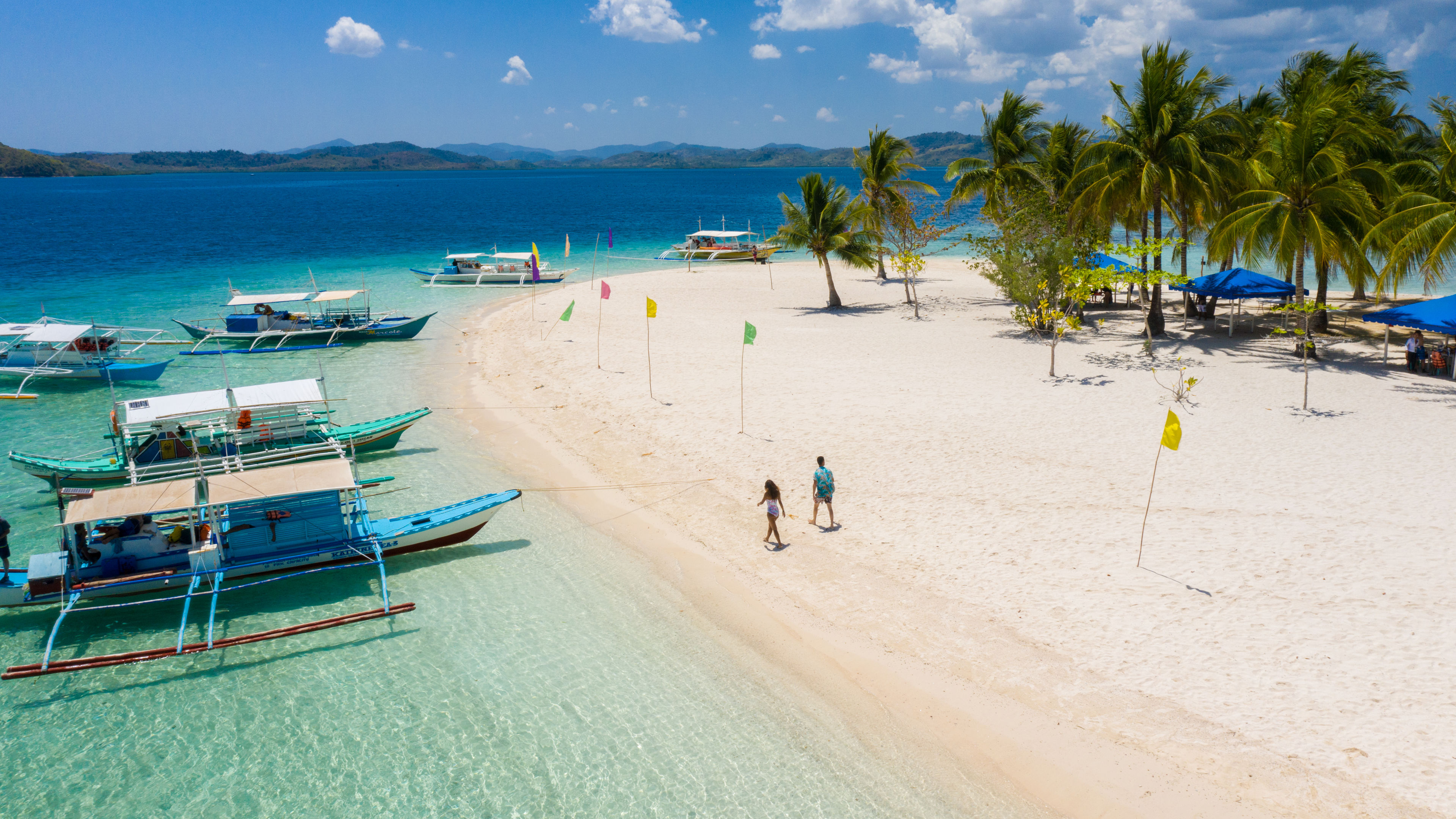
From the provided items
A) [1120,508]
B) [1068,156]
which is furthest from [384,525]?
[1068,156]

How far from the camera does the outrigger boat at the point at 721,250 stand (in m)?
47.8

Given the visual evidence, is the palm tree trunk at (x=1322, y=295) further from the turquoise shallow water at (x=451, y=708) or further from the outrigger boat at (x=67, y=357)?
the outrigger boat at (x=67, y=357)

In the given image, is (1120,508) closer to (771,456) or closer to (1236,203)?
(771,456)

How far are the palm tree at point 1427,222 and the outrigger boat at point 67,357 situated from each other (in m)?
32.3

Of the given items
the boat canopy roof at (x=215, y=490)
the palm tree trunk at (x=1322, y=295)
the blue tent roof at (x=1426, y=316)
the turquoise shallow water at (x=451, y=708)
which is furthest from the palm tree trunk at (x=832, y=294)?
the boat canopy roof at (x=215, y=490)

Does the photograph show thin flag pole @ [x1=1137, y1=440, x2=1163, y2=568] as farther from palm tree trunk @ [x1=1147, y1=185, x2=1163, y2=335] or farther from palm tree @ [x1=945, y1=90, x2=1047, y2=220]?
palm tree @ [x1=945, y1=90, x2=1047, y2=220]

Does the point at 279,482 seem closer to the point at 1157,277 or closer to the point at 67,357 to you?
the point at 67,357

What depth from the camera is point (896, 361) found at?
2167 cm

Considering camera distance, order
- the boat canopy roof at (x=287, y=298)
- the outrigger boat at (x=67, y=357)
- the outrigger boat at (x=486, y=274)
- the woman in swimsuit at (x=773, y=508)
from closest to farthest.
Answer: the woman in swimsuit at (x=773, y=508) < the outrigger boat at (x=67, y=357) < the boat canopy roof at (x=287, y=298) < the outrigger boat at (x=486, y=274)

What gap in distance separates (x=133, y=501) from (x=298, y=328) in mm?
19906

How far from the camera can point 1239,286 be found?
904 inches

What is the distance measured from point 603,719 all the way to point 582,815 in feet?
4.16

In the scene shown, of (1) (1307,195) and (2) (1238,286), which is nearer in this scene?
(1) (1307,195)

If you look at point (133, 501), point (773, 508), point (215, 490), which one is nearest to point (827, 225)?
point (773, 508)
